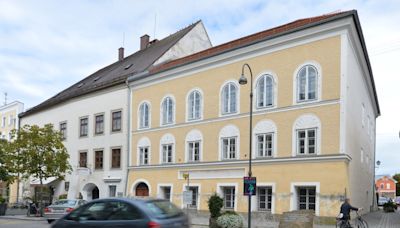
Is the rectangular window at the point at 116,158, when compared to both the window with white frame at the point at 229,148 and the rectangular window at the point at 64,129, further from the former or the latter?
the window with white frame at the point at 229,148

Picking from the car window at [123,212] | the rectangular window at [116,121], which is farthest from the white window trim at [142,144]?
the car window at [123,212]

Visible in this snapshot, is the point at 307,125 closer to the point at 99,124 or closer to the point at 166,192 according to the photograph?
the point at 166,192

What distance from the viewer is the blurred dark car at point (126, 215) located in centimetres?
1030

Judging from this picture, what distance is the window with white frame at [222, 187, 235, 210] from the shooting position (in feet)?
89.1

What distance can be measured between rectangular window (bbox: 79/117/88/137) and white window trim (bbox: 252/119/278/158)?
1838 centimetres

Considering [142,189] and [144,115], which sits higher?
[144,115]

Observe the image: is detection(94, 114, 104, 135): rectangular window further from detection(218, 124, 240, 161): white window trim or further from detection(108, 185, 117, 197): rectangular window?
detection(218, 124, 240, 161): white window trim

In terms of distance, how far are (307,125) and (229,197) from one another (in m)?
6.98

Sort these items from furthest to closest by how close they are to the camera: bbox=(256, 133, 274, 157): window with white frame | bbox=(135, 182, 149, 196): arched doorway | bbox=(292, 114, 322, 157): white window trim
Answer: bbox=(135, 182, 149, 196): arched doorway
bbox=(256, 133, 274, 157): window with white frame
bbox=(292, 114, 322, 157): white window trim

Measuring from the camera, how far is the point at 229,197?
27562 millimetres

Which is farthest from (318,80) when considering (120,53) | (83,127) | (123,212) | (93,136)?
(120,53)

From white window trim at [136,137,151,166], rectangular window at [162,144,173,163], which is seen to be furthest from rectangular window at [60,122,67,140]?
rectangular window at [162,144,173,163]

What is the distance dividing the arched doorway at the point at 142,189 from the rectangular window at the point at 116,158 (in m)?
2.78

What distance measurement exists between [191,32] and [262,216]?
69.0 ft
